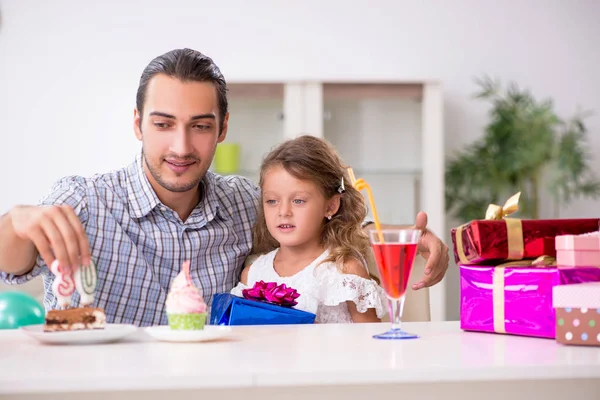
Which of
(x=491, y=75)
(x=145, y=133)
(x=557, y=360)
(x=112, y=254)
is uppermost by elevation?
(x=491, y=75)

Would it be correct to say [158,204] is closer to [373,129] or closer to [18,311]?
[18,311]

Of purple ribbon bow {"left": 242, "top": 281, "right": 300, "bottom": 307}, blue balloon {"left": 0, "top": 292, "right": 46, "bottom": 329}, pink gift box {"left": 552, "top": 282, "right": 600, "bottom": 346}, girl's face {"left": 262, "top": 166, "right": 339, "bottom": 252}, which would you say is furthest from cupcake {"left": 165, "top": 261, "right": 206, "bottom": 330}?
blue balloon {"left": 0, "top": 292, "right": 46, "bottom": 329}

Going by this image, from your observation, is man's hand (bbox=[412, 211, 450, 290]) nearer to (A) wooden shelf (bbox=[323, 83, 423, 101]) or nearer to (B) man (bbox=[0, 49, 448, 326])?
(B) man (bbox=[0, 49, 448, 326])

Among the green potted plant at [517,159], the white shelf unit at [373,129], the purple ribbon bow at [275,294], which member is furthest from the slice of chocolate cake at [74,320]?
the green potted plant at [517,159]

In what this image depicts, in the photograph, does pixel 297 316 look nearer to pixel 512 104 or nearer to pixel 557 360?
pixel 557 360

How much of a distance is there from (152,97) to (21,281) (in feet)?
1.95

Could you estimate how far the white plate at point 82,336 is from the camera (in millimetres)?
1175

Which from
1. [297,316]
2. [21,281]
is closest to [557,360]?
[297,316]

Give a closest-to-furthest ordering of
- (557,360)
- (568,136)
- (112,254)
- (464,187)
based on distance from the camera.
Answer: (557,360) → (112,254) → (568,136) → (464,187)

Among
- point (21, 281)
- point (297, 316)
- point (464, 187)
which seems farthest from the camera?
point (464, 187)

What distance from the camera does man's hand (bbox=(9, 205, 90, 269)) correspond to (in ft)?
4.22

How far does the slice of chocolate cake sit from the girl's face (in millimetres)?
1078

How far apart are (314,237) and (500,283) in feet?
3.67

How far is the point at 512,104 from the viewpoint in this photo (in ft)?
16.5
